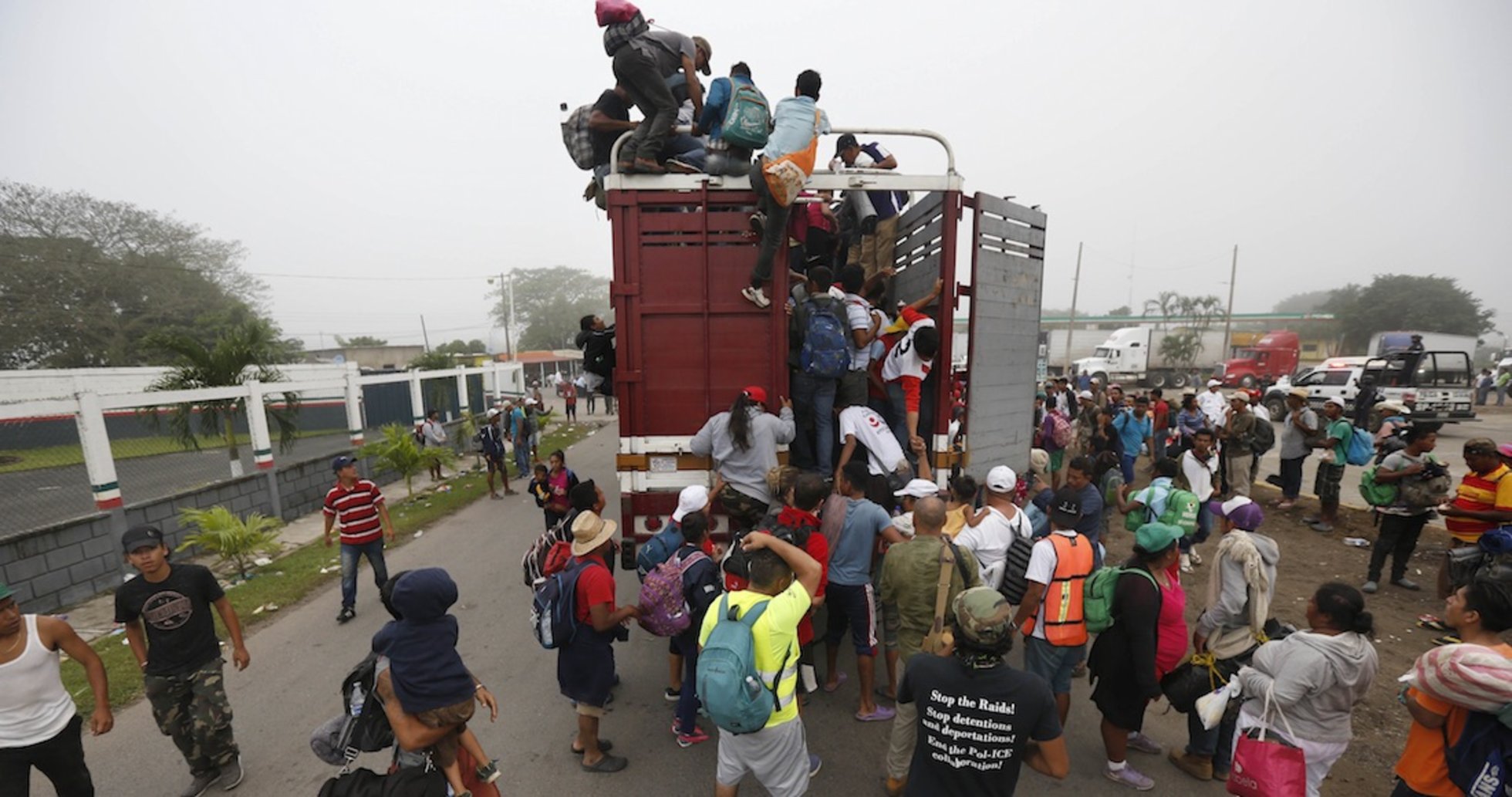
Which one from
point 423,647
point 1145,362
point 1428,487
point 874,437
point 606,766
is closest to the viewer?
point 423,647

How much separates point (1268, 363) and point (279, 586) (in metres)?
35.8

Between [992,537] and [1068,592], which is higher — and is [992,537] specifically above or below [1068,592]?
above

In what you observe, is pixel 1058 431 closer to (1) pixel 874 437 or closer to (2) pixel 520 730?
(1) pixel 874 437

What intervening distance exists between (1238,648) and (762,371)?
3074mm

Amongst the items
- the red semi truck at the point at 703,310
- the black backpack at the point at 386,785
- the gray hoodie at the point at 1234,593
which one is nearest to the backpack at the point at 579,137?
the red semi truck at the point at 703,310

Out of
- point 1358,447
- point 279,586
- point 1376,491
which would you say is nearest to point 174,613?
point 279,586

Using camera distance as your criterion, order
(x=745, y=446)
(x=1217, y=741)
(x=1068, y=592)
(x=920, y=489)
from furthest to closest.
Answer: (x=745, y=446) → (x=920, y=489) → (x=1217, y=741) → (x=1068, y=592)

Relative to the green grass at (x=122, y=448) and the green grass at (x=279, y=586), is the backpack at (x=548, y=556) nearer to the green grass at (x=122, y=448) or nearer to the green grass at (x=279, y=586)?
the green grass at (x=279, y=586)

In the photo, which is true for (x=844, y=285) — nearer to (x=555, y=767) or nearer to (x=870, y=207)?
(x=870, y=207)

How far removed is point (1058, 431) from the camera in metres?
7.51

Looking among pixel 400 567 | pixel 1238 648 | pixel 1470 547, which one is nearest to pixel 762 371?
pixel 1238 648

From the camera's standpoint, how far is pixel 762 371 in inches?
157

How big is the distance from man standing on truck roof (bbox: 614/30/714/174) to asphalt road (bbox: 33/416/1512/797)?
378 cm

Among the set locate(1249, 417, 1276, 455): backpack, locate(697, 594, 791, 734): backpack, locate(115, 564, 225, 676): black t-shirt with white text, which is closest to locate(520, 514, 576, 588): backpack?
locate(697, 594, 791, 734): backpack
